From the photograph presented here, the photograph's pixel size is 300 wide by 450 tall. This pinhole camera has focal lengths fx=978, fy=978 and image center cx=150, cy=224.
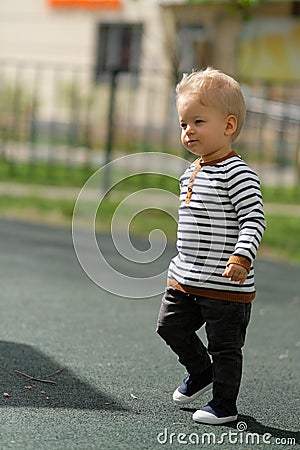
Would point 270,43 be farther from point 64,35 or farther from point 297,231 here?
point 297,231

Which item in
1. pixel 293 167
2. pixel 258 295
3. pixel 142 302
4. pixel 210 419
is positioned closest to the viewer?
pixel 210 419

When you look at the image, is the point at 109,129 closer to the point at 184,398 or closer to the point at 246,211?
the point at 184,398

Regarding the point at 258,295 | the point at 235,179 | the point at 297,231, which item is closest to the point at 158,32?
the point at 297,231

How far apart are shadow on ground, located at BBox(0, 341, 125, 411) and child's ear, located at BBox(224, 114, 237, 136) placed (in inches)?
42.8

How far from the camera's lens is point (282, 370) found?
448 centimetres

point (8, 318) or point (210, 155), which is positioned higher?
point (210, 155)

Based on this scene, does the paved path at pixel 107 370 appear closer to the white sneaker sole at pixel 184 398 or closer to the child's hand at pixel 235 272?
the white sneaker sole at pixel 184 398

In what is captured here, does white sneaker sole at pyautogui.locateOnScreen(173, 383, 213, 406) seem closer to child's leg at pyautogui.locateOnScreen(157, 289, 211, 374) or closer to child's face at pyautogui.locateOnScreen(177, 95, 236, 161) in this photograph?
child's leg at pyautogui.locateOnScreen(157, 289, 211, 374)

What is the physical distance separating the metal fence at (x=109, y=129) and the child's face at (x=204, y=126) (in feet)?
25.5

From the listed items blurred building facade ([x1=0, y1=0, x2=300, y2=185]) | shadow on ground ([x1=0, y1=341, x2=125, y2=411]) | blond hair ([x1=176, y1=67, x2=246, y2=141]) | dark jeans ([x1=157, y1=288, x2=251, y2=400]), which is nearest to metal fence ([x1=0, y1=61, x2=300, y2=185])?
blurred building facade ([x1=0, y1=0, x2=300, y2=185])

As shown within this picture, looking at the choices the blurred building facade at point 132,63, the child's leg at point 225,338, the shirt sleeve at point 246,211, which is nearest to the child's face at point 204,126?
the shirt sleeve at point 246,211

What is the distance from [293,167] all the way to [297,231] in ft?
→ 17.0

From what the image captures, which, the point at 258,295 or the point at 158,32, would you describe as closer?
the point at 258,295

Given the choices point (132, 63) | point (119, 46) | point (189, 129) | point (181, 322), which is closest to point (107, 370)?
point (181, 322)
